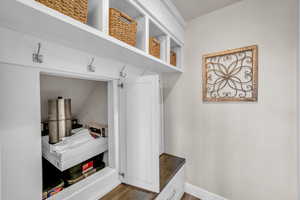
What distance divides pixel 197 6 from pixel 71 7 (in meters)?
1.40

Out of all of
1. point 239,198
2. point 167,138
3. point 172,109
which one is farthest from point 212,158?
point 172,109

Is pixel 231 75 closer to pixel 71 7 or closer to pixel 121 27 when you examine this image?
pixel 121 27

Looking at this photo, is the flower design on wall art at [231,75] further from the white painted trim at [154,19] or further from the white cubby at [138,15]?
the white cubby at [138,15]

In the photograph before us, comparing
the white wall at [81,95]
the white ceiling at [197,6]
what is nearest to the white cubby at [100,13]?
the white wall at [81,95]

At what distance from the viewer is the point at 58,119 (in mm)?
1316

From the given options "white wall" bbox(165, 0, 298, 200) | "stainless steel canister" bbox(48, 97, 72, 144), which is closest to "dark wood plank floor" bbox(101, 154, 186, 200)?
"white wall" bbox(165, 0, 298, 200)

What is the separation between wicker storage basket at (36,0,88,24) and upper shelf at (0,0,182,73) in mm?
45

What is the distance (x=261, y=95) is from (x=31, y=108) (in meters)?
1.93

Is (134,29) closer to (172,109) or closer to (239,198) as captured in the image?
(172,109)

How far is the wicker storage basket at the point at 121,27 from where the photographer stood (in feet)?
2.95

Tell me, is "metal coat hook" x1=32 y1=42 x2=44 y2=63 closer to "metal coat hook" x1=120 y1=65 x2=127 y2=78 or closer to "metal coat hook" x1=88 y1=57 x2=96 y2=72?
"metal coat hook" x1=88 y1=57 x2=96 y2=72

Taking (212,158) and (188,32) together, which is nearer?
(212,158)

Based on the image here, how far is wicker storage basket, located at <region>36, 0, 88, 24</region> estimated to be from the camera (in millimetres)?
628

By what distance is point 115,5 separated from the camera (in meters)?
1.15
